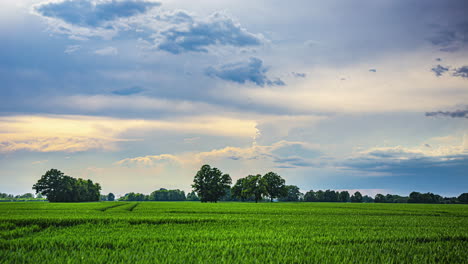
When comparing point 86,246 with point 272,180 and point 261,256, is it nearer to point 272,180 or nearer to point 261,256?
point 261,256

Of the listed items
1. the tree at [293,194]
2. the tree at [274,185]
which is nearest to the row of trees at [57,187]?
the tree at [274,185]

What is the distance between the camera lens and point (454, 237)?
16109 mm

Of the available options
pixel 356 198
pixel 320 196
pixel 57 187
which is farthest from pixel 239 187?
pixel 356 198

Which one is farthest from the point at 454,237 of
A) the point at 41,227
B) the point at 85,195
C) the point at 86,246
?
the point at 85,195

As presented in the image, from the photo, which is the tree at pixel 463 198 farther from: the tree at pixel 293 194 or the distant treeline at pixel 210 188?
the tree at pixel 293 194

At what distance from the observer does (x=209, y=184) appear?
97.1 m

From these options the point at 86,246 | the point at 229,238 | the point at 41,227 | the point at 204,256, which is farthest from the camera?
the point at 41,227

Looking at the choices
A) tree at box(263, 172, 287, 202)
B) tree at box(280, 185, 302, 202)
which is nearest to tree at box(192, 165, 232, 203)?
tree at box(263, 172, 287, 202)

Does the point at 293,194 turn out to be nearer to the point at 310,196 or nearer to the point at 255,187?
the point at 310,196

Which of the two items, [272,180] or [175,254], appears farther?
[272,180]

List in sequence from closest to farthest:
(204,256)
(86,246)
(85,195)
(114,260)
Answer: (114,260)
(204,256)
(86,246)
(85,195)

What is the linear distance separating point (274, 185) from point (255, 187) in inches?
410

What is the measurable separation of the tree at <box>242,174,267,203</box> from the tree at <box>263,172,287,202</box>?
4.22 metres

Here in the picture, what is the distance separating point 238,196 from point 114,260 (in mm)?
106165
